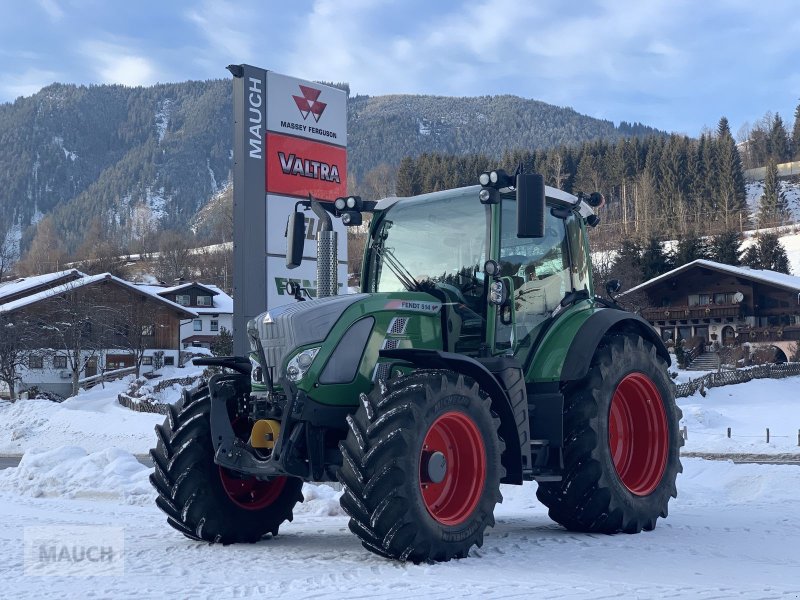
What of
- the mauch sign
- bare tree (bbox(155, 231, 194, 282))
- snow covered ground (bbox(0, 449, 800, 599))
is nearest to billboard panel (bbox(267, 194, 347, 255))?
the mauch sign

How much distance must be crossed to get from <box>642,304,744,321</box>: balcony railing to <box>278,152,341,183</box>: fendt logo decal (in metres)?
47.6

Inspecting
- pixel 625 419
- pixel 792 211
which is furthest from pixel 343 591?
pixel 792 211

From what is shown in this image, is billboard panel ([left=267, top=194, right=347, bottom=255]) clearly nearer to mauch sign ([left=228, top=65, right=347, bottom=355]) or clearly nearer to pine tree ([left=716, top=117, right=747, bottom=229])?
mauch sign ([left=228, top=65, right=347, bottom=355])

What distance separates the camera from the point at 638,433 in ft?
28.7

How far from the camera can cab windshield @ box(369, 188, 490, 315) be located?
776 cm

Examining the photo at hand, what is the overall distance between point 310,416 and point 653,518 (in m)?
3.38

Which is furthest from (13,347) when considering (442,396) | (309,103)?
(442,396)

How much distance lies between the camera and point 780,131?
14738 centimetres

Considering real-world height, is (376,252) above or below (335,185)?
below

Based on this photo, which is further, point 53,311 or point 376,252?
point 53,311

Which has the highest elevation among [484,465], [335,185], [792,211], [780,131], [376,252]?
[780,131]

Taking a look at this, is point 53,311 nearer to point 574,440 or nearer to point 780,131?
point 574,440

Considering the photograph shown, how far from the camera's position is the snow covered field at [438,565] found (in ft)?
18.1

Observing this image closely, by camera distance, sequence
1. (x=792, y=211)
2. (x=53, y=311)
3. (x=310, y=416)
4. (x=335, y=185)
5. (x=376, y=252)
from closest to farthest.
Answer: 1. (x=310, y=416)
2. (x=376, y=252)
3. (x=335, y=185)
4. (x=53, y=311)
5. (x=792, y=211)
